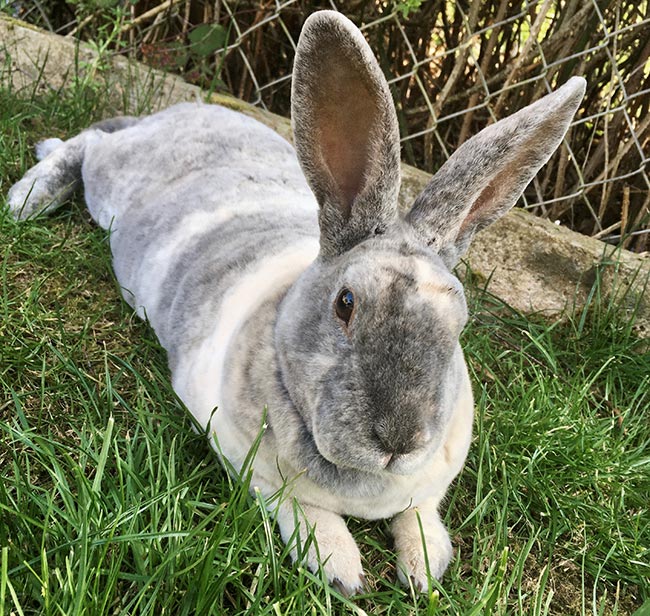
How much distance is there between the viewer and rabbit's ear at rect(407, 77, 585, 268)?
6.02 ft

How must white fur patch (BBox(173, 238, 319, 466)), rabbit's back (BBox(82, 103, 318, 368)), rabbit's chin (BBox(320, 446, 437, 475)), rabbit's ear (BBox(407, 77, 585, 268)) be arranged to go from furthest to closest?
rabbit's back (BBox(82, 103, 318, 368))
white fur patch (BBox(173, 238, 319, 466))
rabbit's ear (BBox(407, 77, 585, 268))
rabbit's chin (BBox(320, 446, 437, 475))

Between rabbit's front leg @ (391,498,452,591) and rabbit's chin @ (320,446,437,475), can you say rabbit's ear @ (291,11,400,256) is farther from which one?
rabbit's front leg @ (391,498,452,591)

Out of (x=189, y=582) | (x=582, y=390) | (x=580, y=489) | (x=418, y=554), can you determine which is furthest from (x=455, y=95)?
(x=189, y=582)

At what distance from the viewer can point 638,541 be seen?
206 centimetres

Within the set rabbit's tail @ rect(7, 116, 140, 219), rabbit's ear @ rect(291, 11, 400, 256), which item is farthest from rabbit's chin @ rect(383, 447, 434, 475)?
rabbit's tail @ rect(7, 116, 140, 219)

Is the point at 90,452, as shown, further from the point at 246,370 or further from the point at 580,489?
the point at 580,489

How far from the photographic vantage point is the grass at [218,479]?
5.15 ft

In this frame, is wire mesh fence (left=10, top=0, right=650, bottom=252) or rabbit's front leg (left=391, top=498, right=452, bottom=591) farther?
wire mesh fence (left=10, top=0, right=650, bottom=252)

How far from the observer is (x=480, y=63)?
11.9 feet

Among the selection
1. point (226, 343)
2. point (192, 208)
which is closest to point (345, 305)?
point (226, 343)

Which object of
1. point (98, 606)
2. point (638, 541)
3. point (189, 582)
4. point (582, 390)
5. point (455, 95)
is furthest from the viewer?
point (455, 95)

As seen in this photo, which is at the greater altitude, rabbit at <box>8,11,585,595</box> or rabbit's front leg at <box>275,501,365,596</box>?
rabbit at <box>8,11,585,595</box>

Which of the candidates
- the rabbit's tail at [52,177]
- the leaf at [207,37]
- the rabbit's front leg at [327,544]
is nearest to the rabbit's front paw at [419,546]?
the rabbit's front leg at [327,544]

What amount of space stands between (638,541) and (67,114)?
3.21 metres
